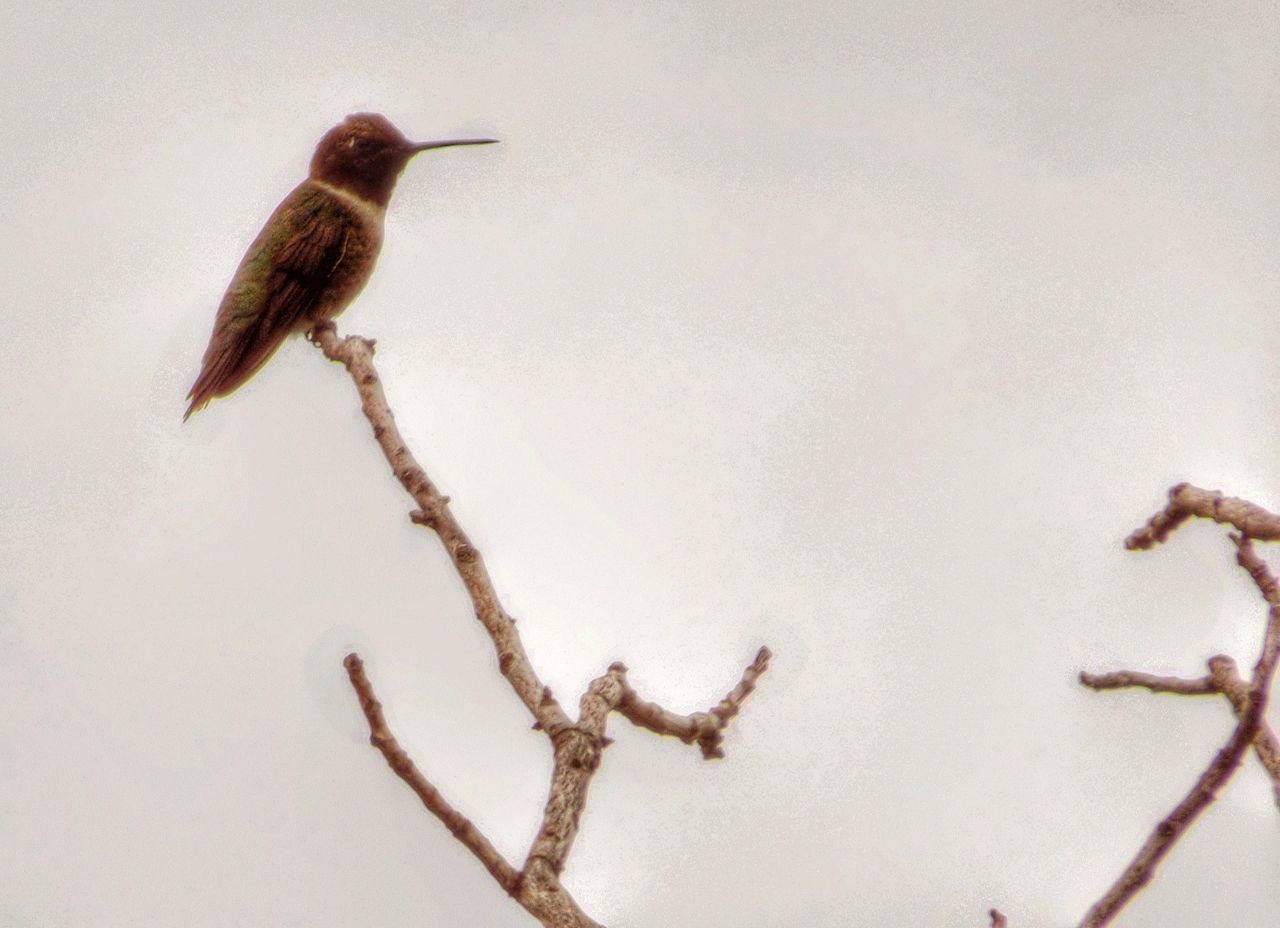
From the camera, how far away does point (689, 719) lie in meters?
3.02

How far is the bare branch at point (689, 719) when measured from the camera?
2.90m

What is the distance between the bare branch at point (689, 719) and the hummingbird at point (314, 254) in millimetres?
6745

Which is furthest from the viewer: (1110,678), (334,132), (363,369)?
(334,132)

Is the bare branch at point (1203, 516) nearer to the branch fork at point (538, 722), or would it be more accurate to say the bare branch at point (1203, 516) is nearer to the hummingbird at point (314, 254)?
the branch fork at point (538, 722)

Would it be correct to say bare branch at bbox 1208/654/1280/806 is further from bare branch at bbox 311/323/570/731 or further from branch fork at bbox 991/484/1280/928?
bare branch at bbox 311/323/570/731

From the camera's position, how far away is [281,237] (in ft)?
32.0

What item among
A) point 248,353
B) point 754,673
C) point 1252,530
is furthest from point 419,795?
point 248,353

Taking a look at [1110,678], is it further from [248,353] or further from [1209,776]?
[248,353]

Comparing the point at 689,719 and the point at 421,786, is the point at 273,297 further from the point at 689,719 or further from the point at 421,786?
the point at 421,786

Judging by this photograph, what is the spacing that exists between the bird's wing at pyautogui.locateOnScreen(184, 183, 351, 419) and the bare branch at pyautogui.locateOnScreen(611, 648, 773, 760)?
7094mm

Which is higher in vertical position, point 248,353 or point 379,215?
point 379,215

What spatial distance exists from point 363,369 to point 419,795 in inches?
81.8

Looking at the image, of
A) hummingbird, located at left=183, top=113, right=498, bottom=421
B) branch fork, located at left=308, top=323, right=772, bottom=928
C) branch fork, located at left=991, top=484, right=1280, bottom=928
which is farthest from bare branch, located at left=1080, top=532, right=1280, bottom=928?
hummingbird, located at left=183, top=113, right=498, bottom=421

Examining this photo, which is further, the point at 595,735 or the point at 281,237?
the point at 281,237
